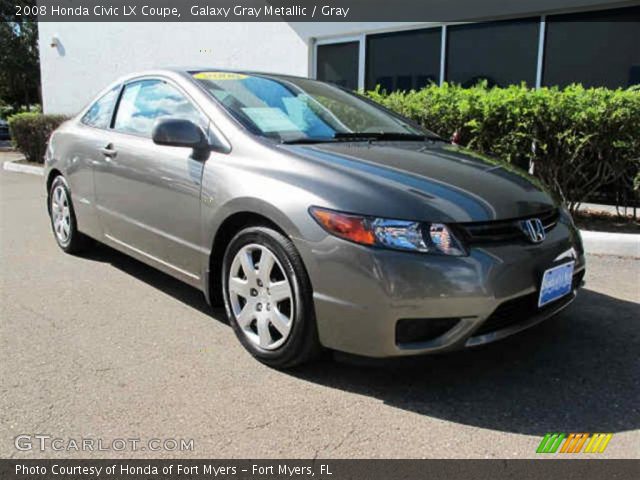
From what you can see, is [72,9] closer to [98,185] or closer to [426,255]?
[98,185]

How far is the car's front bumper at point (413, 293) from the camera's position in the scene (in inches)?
102

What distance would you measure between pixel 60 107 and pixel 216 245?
47.3ft

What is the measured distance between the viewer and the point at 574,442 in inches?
97.7

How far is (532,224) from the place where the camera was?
116 inches

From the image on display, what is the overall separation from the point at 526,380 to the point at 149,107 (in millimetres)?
2924

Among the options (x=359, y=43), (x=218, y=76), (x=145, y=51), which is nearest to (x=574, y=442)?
(x=218, y=76)

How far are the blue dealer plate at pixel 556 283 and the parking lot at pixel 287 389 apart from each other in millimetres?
403

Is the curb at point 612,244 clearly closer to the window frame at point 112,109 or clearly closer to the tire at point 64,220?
the window frame at point 112,109

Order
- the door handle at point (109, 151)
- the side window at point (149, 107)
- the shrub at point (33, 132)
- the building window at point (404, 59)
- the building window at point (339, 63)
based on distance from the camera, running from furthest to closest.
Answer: the shrub at point (33, 132) → the building window at point (339, 63) → the building window at point (404, 59) → the door handle at point (109, 151) → the side window at point (149, 107)

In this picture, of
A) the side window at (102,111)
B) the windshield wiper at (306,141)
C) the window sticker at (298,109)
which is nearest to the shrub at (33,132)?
the side window at (102,111)
